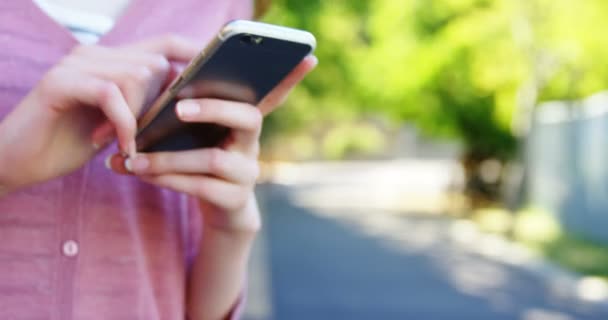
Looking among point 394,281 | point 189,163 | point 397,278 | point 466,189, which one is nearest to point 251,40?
point 189,163

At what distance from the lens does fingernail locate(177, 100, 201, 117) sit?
0.85 m

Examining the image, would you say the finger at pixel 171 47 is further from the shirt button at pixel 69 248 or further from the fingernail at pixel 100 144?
the shirt button at pixel 69 248

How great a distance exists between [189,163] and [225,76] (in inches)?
4.5

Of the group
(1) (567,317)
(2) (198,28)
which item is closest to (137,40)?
(2) (198,28)

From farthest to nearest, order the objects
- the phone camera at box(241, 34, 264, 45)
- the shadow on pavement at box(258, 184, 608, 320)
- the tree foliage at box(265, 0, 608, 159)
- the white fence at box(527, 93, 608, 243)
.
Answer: the white fence at box(527, 93, 608, 243) → the tree foliage at box(265, 0, 608, 159) → the shadow on pavement at box(258, 184, 608, 320) → the phone camera at box(241, 34, 264, 45)

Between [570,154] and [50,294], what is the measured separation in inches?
584

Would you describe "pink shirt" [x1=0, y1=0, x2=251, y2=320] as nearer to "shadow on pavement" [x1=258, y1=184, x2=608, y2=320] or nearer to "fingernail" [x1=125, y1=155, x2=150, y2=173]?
"fingernail" [x1=125, y1=155, x2=150, y2=173]

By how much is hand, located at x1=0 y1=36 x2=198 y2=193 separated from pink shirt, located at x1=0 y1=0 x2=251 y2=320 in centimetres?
8

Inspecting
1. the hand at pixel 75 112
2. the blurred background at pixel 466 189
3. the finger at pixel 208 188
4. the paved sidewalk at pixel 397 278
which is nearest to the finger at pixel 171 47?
the hand at pixel 75 112

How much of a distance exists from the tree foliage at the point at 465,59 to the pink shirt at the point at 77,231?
6.24 meters

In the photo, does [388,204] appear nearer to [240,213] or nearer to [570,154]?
[570,154]

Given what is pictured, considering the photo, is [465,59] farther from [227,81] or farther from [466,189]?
[227,81]

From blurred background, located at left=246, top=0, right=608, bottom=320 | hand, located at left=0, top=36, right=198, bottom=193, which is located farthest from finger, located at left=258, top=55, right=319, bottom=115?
blurred background, located at left=246, top=0, right=608, bottom=320

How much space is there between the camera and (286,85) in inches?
35.2
